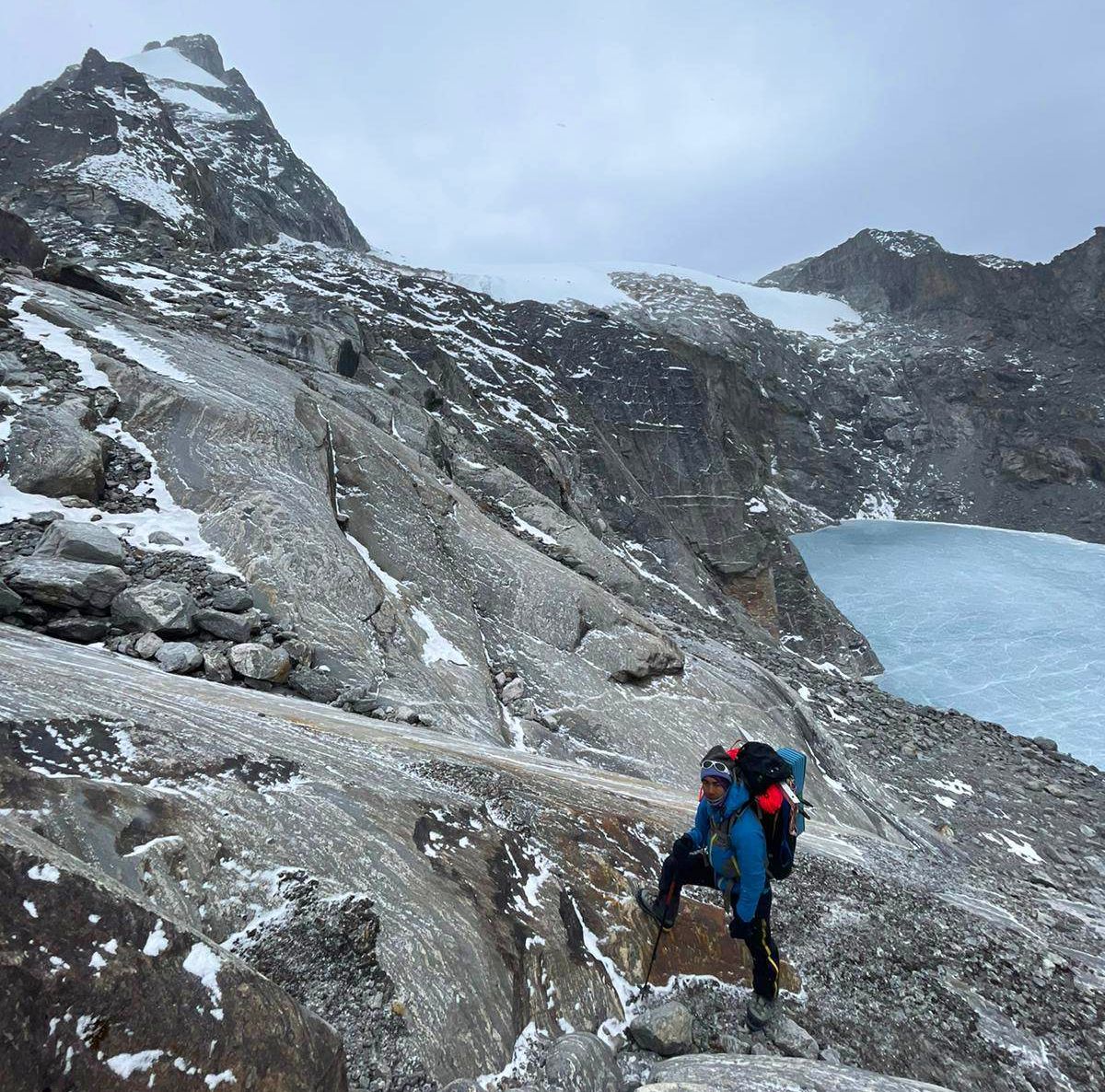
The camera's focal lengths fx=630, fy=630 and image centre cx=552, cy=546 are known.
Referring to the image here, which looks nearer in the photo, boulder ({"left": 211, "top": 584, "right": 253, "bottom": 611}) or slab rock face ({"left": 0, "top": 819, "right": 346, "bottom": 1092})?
slab rock face ({"left": 0, "top": 819, "right": 346, "bottom": 1092})

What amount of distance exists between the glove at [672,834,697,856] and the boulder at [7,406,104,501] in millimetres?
9099

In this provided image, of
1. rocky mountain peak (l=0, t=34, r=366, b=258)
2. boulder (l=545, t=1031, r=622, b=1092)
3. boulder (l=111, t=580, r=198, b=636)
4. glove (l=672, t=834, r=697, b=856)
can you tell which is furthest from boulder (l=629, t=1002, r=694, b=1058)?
rocky mountain peak (l=0, t=34, r=366, b=258)

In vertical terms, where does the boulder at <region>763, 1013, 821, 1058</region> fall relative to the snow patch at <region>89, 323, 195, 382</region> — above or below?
below

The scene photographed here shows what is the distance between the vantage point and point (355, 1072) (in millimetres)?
3297

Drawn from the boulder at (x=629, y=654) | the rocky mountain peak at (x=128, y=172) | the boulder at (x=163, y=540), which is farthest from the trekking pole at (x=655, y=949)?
the rocky mountain peak at (x=128, y=172)

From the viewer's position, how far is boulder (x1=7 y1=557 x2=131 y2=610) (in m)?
6.96

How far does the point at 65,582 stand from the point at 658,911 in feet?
23.4

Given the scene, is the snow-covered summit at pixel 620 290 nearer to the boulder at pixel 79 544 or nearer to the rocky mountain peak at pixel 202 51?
the rocky mountain peak at pixel 202 51

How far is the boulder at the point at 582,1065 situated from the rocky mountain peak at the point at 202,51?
166 m

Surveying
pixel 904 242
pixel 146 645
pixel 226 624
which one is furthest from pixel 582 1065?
pixel 904 242

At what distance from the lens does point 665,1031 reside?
407cm

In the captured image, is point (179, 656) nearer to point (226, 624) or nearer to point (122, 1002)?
point (226, 624)

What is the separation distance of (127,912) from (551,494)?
24994 millimetres

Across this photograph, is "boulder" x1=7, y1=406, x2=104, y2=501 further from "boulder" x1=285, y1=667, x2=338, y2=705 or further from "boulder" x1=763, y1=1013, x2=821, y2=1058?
"boulder" x1=763, y1=1013, x2=821, y2=1058
